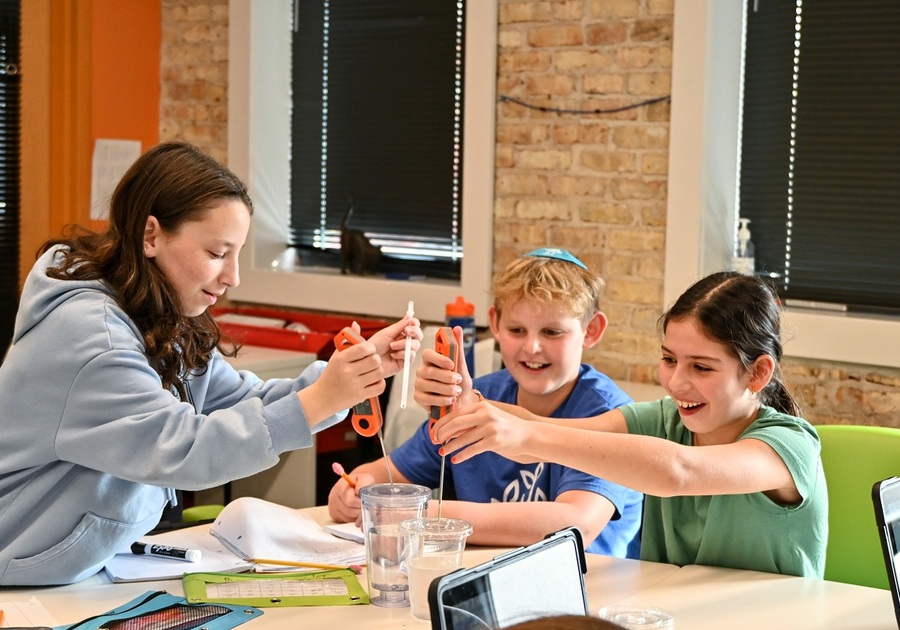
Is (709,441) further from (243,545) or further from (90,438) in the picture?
(90,438)

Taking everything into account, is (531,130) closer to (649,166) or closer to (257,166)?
(649,166)

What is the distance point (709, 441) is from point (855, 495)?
30 centimetres

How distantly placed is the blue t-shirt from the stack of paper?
0.33 metres

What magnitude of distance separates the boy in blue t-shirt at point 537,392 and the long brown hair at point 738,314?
0.28 meters

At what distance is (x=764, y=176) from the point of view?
3.36 metres

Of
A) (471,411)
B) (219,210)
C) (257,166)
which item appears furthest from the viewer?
(257,166)

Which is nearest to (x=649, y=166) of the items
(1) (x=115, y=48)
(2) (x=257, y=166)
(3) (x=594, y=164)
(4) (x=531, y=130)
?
(3) (x=594, y=164)

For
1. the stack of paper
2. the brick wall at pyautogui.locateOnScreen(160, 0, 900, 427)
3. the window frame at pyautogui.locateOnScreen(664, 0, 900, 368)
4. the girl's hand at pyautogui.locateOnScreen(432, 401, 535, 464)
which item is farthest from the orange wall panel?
the girl's hand at pyautogui.locateOnScreen(432, 401, 535, 464)

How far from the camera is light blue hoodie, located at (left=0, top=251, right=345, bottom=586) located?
158 centimetres

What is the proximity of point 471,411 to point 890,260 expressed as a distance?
2010 millimetres

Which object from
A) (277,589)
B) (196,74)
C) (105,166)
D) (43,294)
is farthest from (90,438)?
(196,74)

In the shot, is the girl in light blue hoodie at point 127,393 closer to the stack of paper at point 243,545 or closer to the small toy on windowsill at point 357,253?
the stack of paper at point 243,545

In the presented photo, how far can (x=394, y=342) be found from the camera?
1.88 metres

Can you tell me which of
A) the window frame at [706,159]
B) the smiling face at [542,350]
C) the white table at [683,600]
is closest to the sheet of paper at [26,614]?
the white table at [683,600]
